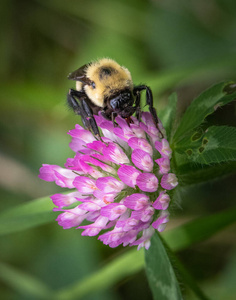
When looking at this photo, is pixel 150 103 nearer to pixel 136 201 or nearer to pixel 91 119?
pixel 91 119

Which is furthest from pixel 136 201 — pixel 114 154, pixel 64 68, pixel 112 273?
pixel 64 68

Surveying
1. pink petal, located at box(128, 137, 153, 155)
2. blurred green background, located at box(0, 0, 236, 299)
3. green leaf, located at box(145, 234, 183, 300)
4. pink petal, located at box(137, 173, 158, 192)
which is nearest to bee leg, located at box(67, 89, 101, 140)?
pink petal, located at box(128, 137, 153, 155)

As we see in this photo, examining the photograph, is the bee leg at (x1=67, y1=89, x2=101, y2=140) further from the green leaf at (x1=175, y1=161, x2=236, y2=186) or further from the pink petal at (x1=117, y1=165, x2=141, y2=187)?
the green leaf at (x1=175, y1=161, x2=236, y2=186)

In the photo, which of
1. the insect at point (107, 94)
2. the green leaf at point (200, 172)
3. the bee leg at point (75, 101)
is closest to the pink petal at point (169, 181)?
the green leaf at point (200, 172)

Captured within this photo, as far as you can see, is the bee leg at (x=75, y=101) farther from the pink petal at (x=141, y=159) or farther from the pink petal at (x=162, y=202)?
the pink petal at (x=162, y=202)

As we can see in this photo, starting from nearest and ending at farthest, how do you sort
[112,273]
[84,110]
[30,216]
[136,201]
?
1. [136,201]
2. [84,110]
3. [30,216]
4. [112,273]

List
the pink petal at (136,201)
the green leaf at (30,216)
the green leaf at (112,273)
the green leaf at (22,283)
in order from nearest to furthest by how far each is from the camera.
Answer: the pink petal at (136,201) → the green leaf at (30,216) → the green leaf at (112,273) → the green leaf at (22,283)
